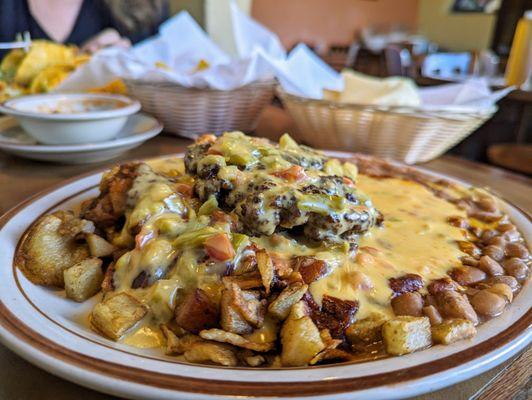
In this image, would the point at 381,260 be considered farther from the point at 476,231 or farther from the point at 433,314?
the point at 476,231

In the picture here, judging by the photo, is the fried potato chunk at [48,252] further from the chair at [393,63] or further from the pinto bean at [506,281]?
the chair at [393,63]

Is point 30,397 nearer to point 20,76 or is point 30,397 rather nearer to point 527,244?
point 527,244

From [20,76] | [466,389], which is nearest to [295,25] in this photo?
[20,76]

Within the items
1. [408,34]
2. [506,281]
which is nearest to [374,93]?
[506,281]

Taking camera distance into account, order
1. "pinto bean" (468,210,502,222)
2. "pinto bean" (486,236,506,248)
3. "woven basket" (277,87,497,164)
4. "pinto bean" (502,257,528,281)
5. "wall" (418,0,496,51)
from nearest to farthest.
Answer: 1. "pinto bean" (502,257,528,281)
2. "pinto bean" (486,236,506,248)
3. "pinto bean" (468,210,502,222)
4. "woven basket" (277,87,497,164)
5. "wall" (418,0,496,51)

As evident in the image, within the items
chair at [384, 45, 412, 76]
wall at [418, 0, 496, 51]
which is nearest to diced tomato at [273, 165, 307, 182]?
chair at [384, 45, 412, 76]

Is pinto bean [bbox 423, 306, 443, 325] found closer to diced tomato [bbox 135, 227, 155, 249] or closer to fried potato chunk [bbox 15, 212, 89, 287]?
diced tomato [bbox 135, 227, 155, 249]

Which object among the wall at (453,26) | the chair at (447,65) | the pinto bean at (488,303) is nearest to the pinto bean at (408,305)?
the pinto bean at (488,303)
